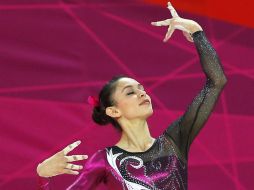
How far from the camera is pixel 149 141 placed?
209 centimetres

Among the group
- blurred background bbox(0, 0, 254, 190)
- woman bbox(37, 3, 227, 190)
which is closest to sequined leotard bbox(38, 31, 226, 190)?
woman bbox(37, 3, 227, 190)

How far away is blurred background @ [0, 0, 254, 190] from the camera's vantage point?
253 centimetres

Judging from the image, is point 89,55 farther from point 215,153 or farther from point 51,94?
point 215,153

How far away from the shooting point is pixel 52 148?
2.53 metres

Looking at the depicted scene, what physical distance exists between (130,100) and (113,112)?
0.08 meters

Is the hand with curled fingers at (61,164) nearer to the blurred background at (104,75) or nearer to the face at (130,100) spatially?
the face at (130,100)

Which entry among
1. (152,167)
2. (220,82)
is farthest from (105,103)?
(220,82)

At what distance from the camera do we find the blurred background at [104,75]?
8.31 ft

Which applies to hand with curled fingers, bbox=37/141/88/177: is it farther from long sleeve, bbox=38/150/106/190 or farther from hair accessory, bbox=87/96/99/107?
hair accessory, bbox=87/96/99/107

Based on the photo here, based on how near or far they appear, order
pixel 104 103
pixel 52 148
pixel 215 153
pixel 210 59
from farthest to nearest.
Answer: pixel 215 153 < pixel 52 148 < pixel 104 103 < pixel 210 59

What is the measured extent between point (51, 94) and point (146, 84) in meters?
0.42

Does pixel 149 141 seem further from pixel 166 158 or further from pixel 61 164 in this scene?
pixel 61 164

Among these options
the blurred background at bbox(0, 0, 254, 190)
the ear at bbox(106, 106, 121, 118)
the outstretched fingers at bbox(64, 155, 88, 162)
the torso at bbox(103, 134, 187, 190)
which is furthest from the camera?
the blurred background at bbox(0, 0, 254, 190)

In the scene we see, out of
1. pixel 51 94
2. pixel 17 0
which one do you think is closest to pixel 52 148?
pixel 51 94
